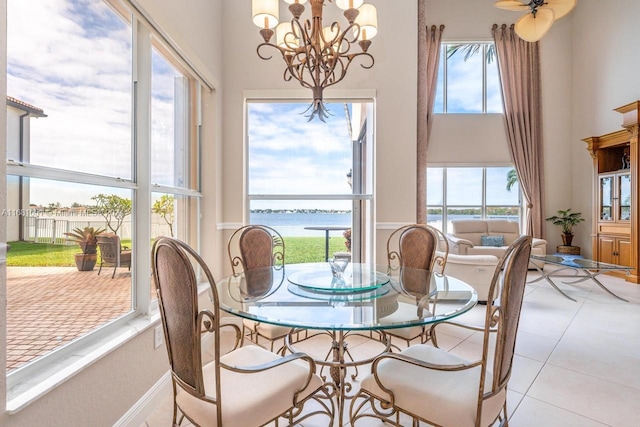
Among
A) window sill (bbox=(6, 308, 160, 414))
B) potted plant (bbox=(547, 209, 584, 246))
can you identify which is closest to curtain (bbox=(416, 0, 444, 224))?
window sill (bbox=(6, 308, 160, 414))

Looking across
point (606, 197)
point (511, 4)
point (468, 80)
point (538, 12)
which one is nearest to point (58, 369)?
point (511, 4)

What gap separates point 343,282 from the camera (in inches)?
70.9

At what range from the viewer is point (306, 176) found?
3.48 m

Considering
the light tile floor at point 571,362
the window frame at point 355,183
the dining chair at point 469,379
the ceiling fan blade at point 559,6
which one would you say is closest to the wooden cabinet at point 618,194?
the light tile floor at point 571,362

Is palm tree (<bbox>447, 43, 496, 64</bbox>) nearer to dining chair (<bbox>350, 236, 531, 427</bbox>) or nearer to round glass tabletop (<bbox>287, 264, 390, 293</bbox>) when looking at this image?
round glass tabletop (<bbox>287, 264, 390, 293</bbox>)

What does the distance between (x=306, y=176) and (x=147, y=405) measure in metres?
2.46

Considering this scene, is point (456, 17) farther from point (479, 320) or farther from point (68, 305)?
point (68, 305)

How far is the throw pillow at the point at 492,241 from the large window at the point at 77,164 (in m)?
5.58

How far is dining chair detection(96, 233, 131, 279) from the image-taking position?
1645 mm

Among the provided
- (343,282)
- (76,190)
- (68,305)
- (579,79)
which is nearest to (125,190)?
(76,190)

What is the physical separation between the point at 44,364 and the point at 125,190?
0.95 meters

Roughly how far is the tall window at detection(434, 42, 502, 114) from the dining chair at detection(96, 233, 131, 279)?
6.36 metres

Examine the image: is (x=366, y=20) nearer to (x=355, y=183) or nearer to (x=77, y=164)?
(x=355, y=183)

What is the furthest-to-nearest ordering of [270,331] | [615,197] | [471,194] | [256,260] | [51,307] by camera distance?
[471,194] < [615,197] < [256,260] < [270,331] < [51,307]
